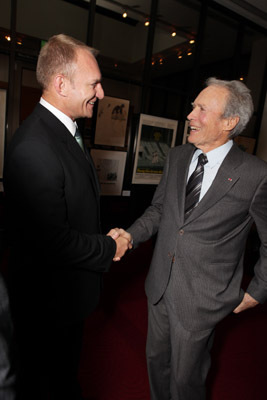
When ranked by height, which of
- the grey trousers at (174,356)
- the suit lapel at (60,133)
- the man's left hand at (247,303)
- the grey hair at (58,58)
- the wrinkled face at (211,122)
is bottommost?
the grey trousers at (174,356)

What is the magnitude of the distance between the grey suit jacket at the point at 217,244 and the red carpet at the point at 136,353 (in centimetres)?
100

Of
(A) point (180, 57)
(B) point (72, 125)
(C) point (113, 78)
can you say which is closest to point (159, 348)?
(B) point (72, 125)

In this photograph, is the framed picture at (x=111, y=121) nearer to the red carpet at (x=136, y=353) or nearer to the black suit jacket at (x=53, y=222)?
the red carpet at (x=136, y=353)

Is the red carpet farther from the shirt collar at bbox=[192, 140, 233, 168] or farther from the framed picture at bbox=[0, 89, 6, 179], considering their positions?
the framed picture at bbox=[0, 89, 6, 179]

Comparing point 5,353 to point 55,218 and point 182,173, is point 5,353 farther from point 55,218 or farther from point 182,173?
point 182,173

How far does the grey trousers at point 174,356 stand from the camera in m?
1.47

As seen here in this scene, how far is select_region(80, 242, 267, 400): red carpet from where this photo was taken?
6.66 ft

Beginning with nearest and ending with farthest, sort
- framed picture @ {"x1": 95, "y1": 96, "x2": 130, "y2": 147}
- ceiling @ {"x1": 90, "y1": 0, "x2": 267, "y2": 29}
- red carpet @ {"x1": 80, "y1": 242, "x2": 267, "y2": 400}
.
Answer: red carpet @ {"x1": 80, "y1": 242, "x2": 267, "y2": 400}
framed picture @ {"x1": 95, "y1": 96, "x2": 130, "y2": 147}
ceiling @ {"x1": 90, "y1": 0, "x2": 267, "y2": 29}

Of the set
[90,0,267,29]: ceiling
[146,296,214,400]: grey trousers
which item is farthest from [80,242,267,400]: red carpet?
[90,0,267,29]: ceiling

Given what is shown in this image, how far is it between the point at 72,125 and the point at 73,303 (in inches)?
37.5

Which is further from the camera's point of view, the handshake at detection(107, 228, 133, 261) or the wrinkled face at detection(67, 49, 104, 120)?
the handshake at detection(107, 228, 133, 261)

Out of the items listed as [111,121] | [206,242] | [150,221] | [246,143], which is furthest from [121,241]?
[246,143]

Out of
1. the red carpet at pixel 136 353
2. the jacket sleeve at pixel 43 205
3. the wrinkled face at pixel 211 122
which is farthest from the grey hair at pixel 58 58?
the red carpet at pixel 136 353

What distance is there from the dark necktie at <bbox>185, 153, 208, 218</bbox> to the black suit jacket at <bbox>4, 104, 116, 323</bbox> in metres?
0.48
